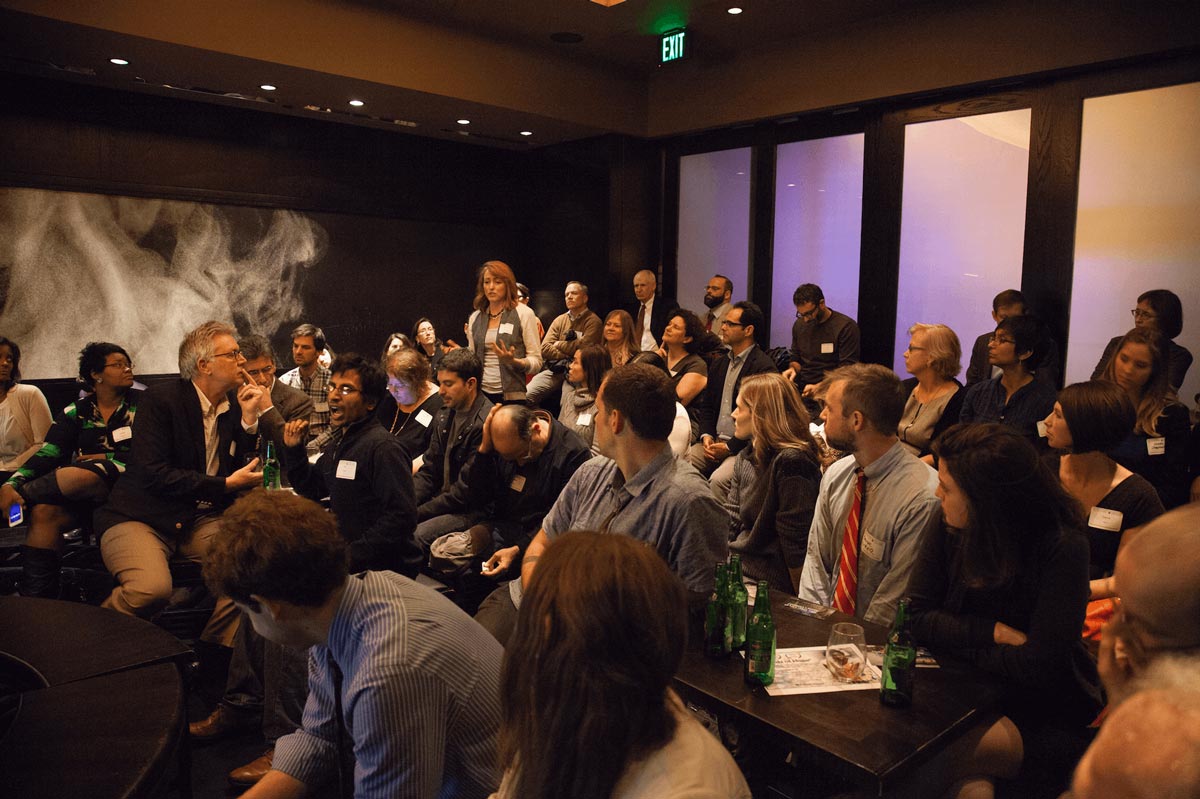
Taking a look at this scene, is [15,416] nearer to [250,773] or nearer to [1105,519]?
[250,773]

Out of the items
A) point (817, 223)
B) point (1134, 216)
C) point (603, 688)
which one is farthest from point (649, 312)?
point (603, 688)

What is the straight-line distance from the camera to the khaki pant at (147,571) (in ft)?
10.1

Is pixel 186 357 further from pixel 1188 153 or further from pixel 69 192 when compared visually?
pixel 1188 153

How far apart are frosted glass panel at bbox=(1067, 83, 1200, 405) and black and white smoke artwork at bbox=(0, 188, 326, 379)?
6.43 m

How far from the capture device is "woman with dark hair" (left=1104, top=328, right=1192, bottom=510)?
3.49 metres

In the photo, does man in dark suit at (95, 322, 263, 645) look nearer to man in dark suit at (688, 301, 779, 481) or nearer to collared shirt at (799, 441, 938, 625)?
collared shirt at (799, 441, 938, 625)

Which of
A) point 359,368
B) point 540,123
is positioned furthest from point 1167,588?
point 540,123

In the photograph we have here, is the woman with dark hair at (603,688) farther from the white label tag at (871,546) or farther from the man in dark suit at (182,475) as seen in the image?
the man in dark suit at (182,475)

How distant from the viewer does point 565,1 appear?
565 cm

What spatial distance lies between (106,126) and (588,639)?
7159 mm

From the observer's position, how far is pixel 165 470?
331cm

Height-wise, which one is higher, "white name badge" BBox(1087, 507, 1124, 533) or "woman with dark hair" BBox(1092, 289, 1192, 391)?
"woman with dark hair" BBox(1092, 289, 1192, 391)

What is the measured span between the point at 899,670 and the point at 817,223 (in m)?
5.82

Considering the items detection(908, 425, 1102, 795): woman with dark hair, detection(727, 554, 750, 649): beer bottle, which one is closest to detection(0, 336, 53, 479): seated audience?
detection(727, 554, 750, 649): beer bottle
